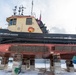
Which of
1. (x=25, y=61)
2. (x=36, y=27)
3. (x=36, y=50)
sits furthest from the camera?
(x=25, y=61)

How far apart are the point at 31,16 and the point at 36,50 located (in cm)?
517

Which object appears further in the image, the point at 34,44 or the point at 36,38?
the point at 36,38

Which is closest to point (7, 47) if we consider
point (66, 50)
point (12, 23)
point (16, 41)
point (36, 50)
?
point (16, 41)

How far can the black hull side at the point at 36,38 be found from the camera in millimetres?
16594

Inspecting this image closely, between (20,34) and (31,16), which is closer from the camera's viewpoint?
(20,34)

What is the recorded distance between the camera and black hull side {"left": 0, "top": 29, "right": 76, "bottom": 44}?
16.6 metres

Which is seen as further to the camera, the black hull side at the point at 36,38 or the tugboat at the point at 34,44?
the black hull side at the point at 36,38

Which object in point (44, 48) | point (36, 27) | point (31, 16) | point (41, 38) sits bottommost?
point (44, 48)

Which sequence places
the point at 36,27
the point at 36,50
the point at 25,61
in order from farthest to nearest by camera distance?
the point at 25,61 → the point at 36,27 → the point at 36,50

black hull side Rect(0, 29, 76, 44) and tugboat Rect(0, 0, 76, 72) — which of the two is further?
black hull side Rect(0, 29, 76, 44)

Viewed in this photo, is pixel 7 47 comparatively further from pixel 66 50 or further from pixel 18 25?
pixel 66 50

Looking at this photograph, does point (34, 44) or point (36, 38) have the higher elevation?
point (36, 38)

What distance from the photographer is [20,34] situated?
16703mm

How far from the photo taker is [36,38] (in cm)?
1669
